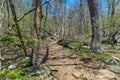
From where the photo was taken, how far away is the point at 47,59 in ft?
30.7

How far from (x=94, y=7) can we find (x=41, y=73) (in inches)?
169

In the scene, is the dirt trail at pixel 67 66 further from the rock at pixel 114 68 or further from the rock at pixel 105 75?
the rock at pixel 114 68

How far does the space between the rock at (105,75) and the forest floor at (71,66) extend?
6.7 inches

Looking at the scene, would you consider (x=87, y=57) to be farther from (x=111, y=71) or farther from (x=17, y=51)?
(x=17, y=51)

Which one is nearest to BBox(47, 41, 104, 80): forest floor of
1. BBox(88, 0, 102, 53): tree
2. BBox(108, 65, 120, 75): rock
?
BBox(108, 65, 120, 75): rock

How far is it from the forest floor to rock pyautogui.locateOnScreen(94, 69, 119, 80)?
0.17m

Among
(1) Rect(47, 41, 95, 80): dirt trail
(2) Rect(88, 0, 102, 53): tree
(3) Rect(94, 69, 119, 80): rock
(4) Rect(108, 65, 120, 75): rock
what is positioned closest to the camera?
(3) Rect(94, 69, 119, 80): rock

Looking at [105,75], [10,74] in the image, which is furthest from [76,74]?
[10,74]

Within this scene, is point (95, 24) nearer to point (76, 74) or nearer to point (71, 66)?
point (71, 66)

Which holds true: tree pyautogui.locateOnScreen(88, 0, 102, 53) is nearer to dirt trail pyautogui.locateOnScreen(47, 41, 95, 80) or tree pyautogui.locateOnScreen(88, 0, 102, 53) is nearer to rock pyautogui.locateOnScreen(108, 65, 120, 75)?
dirt trail pyautogui.locateOnScreen(47, 41, 95, 80)

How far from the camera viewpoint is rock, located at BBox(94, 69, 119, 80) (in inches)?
320

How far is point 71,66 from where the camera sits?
8.94 metres

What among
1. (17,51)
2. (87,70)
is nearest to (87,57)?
(87,70)

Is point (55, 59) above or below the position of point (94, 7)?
below
